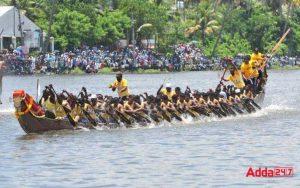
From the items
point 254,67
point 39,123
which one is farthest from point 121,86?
point 254,67

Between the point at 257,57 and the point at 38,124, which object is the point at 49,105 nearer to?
the point at 38,124

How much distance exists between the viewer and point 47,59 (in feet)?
256

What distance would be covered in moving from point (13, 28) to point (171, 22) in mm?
24904

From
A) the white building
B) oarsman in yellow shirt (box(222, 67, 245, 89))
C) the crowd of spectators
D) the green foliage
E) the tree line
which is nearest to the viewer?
oarsman in yellow shirt (box(222, 67, 245, 89))

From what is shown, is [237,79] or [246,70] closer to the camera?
[237,79]

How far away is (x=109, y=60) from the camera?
271 feet

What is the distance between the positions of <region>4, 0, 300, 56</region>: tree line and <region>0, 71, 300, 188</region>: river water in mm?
47701

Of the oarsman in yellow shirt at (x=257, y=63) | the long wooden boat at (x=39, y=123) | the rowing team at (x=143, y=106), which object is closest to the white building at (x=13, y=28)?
the oarsman in yellow shirt at (x=257, y=63)

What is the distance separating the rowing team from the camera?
3144 centimetres

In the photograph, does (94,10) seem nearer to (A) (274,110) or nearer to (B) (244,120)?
(A) (274,110)

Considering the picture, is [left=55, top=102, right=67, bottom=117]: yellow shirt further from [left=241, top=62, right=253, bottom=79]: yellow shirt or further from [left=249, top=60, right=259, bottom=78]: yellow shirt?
[left=249, top=60, right=259, bottom=78]: yellow shirt

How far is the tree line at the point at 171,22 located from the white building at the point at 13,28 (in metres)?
1.24

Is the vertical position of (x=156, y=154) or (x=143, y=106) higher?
(x=143, y=106)

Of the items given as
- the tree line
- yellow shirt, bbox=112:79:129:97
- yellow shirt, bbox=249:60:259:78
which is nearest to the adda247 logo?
yellow shirt, bbox=112:79:129:97
